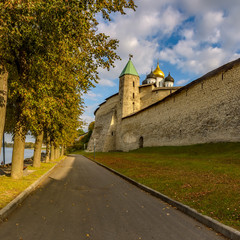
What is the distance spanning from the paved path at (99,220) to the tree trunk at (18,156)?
3396 millimetres

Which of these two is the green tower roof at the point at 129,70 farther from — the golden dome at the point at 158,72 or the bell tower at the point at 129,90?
the golden dome at the point at 158,72

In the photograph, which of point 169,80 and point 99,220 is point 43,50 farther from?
point 169,80

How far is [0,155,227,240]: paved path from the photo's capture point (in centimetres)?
374

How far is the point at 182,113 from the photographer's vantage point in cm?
2794

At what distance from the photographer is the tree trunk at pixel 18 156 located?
374 inches

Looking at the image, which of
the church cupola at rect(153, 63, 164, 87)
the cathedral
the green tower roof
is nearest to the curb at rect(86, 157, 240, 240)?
the green tower roof

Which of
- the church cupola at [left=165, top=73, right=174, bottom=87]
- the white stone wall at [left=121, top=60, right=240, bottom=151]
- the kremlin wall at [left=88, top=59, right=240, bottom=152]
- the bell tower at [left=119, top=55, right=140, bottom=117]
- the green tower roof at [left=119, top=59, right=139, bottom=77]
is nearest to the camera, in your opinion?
the white stone wall at [left=121, top=60, right=240, bottom=151]

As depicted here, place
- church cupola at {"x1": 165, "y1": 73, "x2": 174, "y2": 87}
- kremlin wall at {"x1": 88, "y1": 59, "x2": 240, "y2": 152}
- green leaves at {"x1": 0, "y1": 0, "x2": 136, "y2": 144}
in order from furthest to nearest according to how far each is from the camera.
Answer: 1. church cupola at {"x1": 165, "y1": 73, "x2": 174, "y2": 87}
2. kremlin wall at {"x1": 88, "y1": 59, "x2": 240, "y2": 152}
3. green leaves at {"x1": 0, "y1": 0, "x2": 136, "y2": 144}

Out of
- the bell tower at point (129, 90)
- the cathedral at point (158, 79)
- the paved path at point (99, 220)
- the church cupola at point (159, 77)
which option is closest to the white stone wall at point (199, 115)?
the bell tower at point (129, 90)

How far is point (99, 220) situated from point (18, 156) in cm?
689

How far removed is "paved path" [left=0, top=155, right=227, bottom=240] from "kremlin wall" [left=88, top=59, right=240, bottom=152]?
16.7m

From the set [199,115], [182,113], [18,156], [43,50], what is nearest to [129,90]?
[182,113]

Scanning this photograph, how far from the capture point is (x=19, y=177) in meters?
9.55

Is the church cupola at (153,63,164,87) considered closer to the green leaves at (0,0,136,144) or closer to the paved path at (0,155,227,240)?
the green leaves at (0,0,136,144)
